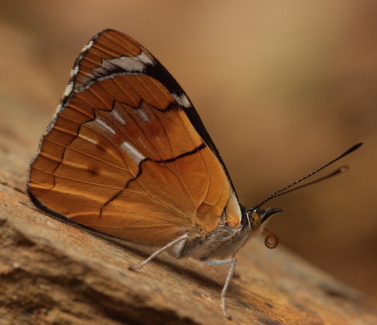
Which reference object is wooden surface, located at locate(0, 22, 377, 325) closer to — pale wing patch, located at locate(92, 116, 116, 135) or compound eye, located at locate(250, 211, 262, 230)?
compound eye, located at locate(250, 211, 262, 230)

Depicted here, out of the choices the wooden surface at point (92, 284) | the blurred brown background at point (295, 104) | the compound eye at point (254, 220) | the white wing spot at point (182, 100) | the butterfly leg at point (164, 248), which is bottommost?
the wooden surface at point (92, 284)

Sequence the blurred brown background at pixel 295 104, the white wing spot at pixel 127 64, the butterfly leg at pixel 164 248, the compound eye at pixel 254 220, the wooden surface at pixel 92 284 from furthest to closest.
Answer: the blurred brown background at pixel 295 104 < the compound eye at pixel 254 220 < the white wing spot at pixel 127 64 < the butterfly leg at pixel 164 248 < the wooden surface at pixel 92 284

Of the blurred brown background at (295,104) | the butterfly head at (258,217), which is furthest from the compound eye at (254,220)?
the blurred brown background at (295,104)

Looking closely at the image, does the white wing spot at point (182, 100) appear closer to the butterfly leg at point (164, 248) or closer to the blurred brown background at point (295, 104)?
the butterfly leg at point (164, 248)

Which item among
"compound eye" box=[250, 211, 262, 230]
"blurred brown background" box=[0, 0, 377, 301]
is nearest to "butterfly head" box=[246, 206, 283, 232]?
"compound eye" box=[250, 211, 262, 230]

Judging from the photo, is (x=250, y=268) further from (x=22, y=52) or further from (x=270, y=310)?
(x=22, y=52)

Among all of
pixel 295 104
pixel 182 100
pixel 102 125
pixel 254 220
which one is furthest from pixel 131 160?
pixel 295 104
